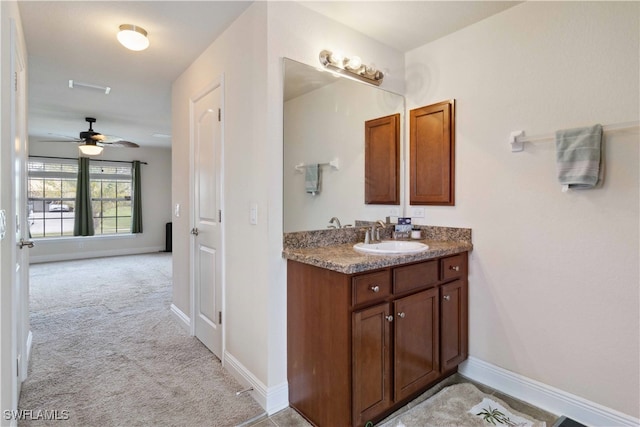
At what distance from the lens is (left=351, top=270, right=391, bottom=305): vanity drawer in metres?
1.62

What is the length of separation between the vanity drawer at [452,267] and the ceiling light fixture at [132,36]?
245 cm

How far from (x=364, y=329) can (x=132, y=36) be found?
2.33 metres

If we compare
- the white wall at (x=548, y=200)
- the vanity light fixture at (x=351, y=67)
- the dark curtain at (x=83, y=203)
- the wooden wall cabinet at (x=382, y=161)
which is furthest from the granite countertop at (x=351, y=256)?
the dark curtain at (x=83, y=203)

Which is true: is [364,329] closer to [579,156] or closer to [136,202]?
[579,156]

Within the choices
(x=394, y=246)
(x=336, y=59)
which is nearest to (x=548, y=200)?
(x=394, y=246)

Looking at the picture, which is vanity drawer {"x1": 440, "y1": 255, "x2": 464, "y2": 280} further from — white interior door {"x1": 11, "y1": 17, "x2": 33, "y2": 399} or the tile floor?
white interior door {"x1": 11, "y1": 17, "x2": 33, "y2": 399}

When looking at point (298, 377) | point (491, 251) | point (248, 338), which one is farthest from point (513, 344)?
point (248, 338)

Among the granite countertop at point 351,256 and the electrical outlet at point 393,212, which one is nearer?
the granite countertop at point 351,256

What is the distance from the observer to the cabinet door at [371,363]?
5.31ft

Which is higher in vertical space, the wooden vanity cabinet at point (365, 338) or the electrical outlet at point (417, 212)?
the electrical outlet at point (417, 212)

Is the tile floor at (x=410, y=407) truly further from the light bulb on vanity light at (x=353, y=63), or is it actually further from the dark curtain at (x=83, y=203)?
the dark curtain at (x=83, y=203)

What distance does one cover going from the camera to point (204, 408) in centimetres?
195

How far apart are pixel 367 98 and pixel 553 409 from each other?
231 cm

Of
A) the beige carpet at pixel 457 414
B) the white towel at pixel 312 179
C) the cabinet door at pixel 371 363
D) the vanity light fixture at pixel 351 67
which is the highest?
the vanity light fixture at pixel 351 67
